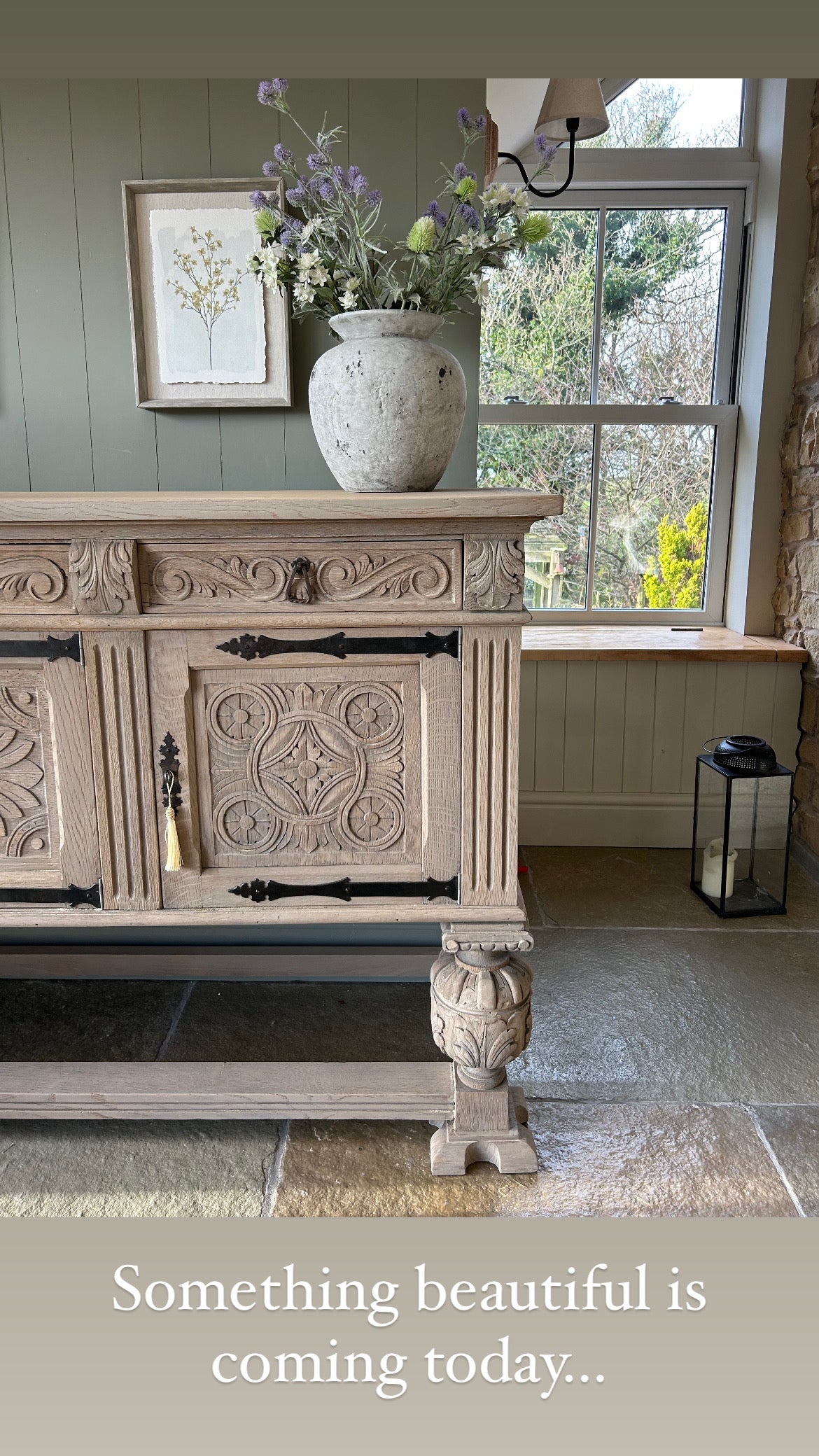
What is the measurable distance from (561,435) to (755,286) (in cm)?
77

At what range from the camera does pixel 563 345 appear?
3.32 m

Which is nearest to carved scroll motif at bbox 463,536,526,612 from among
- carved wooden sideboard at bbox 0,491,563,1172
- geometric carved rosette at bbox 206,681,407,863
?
carved wooden sideboard at bbox 0,491,563,1172

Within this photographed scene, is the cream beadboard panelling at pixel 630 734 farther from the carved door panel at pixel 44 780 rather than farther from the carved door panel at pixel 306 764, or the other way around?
the carved door panel at pixel 44 780

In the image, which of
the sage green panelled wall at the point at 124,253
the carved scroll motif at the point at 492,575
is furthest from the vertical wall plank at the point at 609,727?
the carved scroll motif at the point at 492,575

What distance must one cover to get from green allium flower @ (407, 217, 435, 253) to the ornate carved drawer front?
0.48 meters

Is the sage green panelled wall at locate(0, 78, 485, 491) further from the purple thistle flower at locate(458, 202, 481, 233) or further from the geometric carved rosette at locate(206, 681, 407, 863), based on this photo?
the geometric carved rosette at locate(206, 681, 407, 863)

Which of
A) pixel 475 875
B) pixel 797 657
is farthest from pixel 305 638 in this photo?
pixel 797 657

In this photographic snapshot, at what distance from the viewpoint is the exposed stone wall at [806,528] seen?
2930 mm

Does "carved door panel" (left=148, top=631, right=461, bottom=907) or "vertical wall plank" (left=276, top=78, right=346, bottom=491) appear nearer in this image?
"carved door panel" (left=148, top=631, right=461, bottom=907)

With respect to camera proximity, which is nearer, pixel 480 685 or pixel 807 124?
pixel 480 685

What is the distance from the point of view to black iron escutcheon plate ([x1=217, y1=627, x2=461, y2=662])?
146 cm

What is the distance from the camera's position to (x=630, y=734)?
10.4ft

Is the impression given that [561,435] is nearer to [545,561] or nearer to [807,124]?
[545,561]

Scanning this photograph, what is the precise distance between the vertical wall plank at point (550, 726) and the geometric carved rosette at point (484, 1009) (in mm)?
1640
